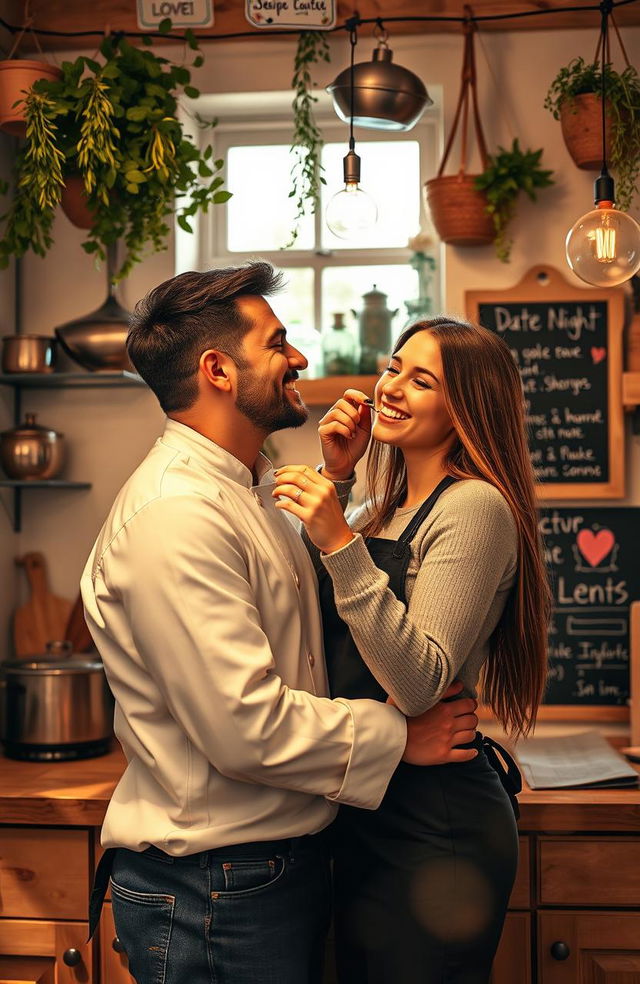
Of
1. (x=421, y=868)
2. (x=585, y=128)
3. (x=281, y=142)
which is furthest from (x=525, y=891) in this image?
(x=281, y=142)

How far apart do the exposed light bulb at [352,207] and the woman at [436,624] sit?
0.66m

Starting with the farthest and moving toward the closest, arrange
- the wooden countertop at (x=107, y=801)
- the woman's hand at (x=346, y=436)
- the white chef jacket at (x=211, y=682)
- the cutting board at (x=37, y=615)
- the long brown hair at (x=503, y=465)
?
the cutting board at (x=37, y=615), the wooden countertop at (x=107, y=801), the woman's hand at (x=346, y=436), the long brown hair at (x=503, y=465), the white chef jacket at (x=211, y=682)

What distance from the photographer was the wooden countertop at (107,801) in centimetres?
211

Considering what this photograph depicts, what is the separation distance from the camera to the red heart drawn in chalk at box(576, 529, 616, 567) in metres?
2.77

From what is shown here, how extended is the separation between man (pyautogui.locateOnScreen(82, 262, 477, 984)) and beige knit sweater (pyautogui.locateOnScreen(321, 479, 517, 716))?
4.0 inches

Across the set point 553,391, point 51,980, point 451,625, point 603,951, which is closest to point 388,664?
point 451,625

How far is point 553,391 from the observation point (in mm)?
2785

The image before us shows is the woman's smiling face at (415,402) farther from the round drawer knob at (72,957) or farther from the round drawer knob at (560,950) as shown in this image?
the round drawer knob at (72,957)

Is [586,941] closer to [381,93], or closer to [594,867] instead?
[594,867]

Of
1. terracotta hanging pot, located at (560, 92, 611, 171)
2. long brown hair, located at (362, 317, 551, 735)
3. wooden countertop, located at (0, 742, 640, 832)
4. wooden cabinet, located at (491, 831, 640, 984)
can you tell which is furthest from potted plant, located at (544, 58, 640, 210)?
wooden cabinet, located at (491, 831, 640, 984)

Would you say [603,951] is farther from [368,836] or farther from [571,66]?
[571,66]

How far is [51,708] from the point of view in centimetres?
247

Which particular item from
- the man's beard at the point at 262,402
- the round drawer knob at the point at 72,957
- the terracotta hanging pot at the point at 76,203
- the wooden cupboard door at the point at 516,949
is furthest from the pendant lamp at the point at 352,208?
the round drawer knob at the point at 72,957

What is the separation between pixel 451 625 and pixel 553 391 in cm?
139
